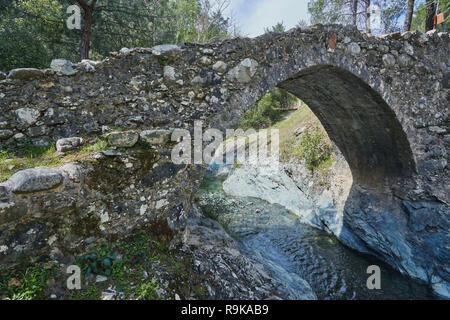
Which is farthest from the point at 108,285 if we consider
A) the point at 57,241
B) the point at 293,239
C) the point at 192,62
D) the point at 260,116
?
the point at 260,116

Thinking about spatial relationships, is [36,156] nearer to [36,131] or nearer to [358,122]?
[36,131]

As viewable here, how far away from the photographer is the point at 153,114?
3.21m

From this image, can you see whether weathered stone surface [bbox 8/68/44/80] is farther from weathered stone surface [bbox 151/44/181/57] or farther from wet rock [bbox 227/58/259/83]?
wet rock [bbox 227/58/259/83]

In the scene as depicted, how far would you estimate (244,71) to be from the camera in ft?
11.2

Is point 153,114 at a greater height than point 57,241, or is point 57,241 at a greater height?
point 153,114

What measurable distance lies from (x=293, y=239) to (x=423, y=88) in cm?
530

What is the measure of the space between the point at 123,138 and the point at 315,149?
7454 mm

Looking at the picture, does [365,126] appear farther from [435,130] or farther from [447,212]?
[447,212]

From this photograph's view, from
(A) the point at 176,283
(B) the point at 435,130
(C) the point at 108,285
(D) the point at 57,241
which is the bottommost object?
(A) the point at 176,283

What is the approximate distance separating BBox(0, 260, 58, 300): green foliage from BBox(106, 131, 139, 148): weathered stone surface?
1440mm

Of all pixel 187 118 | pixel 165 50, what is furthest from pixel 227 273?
pixel 165 50

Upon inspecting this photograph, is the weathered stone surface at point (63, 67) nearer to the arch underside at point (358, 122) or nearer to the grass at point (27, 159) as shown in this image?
the grass at point (27, 159)

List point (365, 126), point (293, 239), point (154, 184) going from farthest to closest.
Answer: point (293, 239), point (365, 126), point (154, 184)
